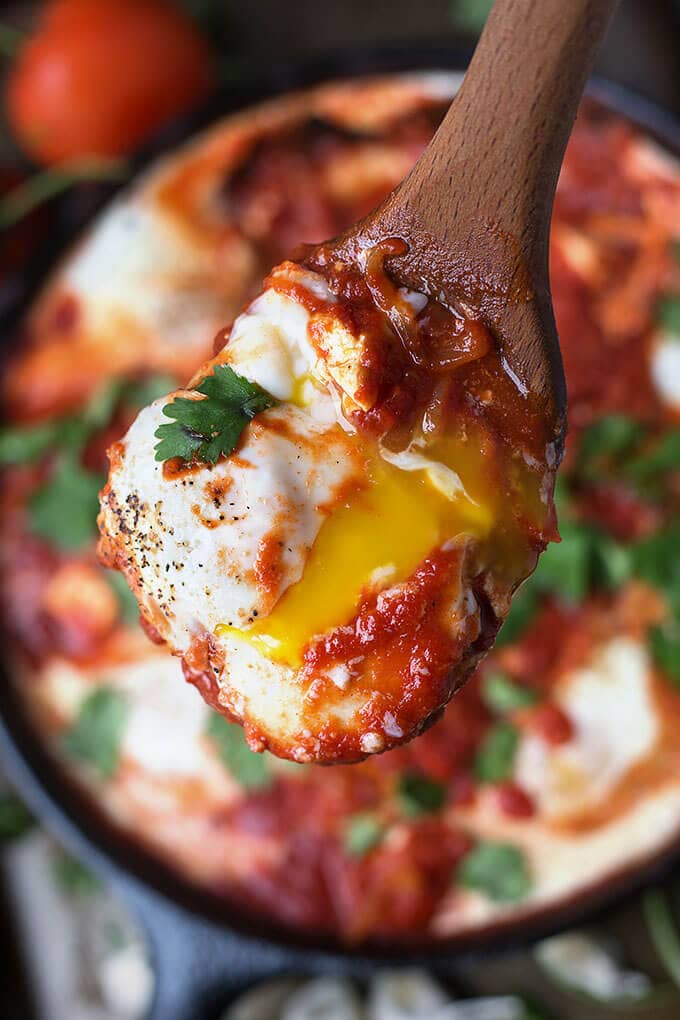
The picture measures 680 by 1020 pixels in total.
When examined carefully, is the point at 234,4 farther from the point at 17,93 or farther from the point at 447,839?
the point at 447,839

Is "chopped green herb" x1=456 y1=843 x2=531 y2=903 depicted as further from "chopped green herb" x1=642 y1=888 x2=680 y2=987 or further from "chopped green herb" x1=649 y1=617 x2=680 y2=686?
"chopped green herb" x1=649 y1=617 x2=680 y2=686

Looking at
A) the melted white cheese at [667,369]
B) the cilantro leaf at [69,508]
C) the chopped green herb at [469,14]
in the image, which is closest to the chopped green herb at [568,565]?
the melted white cheese at [667,369]

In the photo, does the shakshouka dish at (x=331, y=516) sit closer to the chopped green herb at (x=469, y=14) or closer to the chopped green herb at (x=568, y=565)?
the chopped green herb at (x=568, y=565)

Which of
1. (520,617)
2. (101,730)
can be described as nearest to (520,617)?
(520,617)

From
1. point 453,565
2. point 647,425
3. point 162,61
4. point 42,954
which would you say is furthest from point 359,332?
point 42,954

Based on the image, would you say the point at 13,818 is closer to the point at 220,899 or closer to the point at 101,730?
the point at 101,730

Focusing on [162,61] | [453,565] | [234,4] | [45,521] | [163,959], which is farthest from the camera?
[234,4]

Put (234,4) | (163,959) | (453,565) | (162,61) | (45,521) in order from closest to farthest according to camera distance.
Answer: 1. (453,565)
2. (163,959)
3. (45,521)
4. (162,61)
5. (234,4)
